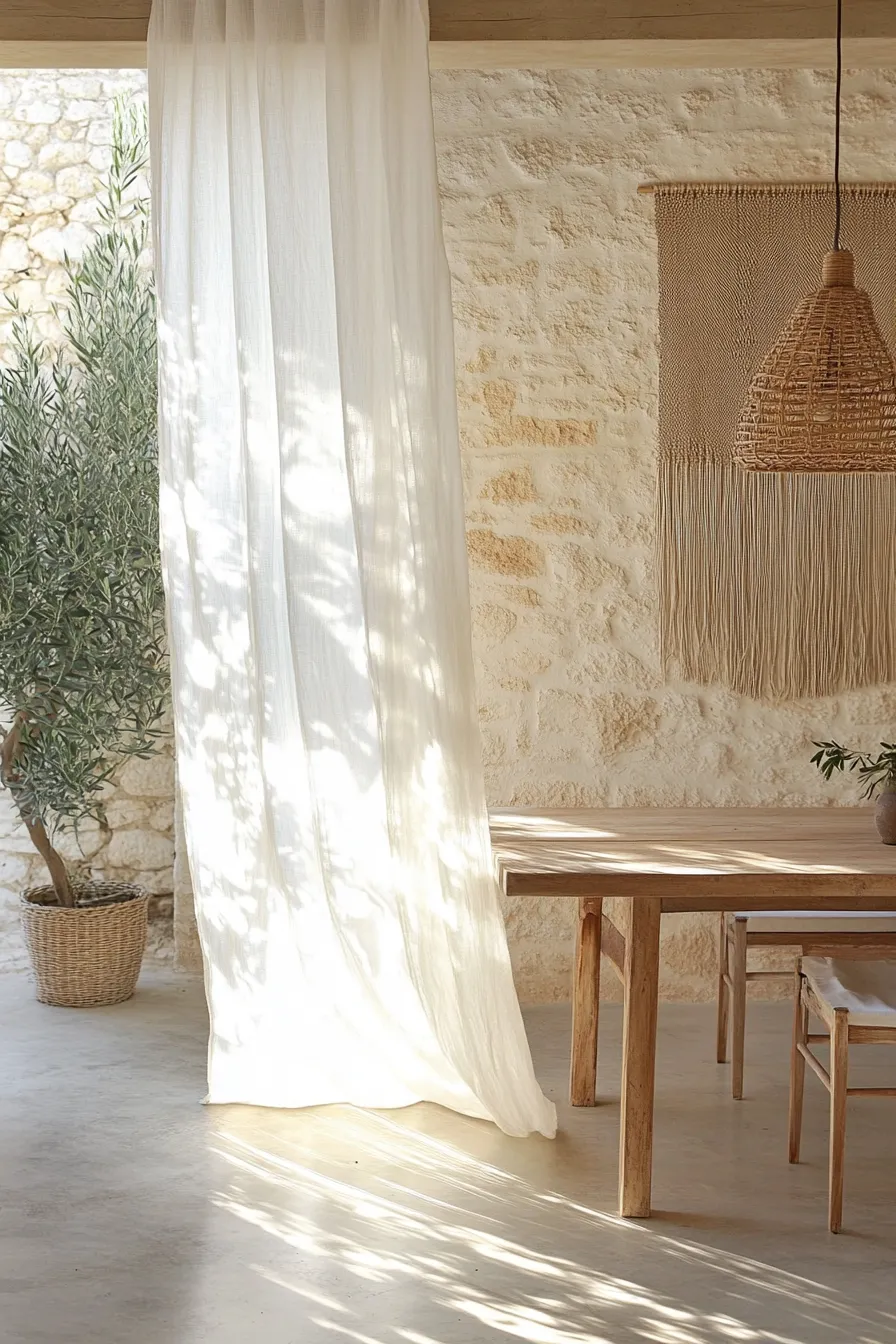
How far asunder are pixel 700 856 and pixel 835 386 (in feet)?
3.12

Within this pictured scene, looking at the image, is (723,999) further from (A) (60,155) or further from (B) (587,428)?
(A) (60,155)

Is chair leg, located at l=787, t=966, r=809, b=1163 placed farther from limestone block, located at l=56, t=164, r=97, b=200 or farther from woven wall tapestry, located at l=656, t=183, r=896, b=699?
limestone block, located at l=56, t=164, r=97, b=200

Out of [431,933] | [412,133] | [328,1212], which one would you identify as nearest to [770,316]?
[412,133]

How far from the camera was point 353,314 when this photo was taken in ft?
10.5

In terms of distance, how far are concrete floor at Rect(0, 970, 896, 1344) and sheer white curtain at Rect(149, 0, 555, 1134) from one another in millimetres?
302

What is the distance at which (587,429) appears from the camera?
4203 mm

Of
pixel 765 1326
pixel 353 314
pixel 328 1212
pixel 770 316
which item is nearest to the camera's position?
pixel 765 1326

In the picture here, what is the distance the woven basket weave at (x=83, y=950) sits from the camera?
4160mm

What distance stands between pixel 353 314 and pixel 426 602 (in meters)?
0.65

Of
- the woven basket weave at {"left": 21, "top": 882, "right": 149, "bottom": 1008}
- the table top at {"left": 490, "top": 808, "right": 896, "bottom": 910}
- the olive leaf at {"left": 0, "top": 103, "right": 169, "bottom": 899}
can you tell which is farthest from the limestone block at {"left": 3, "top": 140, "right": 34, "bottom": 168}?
the table top at {"left": 490, "top": 808, "right": 896, "bottom": 910}

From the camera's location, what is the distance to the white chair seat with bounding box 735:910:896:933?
369cm

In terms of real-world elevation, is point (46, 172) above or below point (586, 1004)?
above

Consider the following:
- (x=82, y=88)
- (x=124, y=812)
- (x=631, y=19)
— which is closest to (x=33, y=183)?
(x=82, y=88)

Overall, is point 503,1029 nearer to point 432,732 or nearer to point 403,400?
point 432,732
